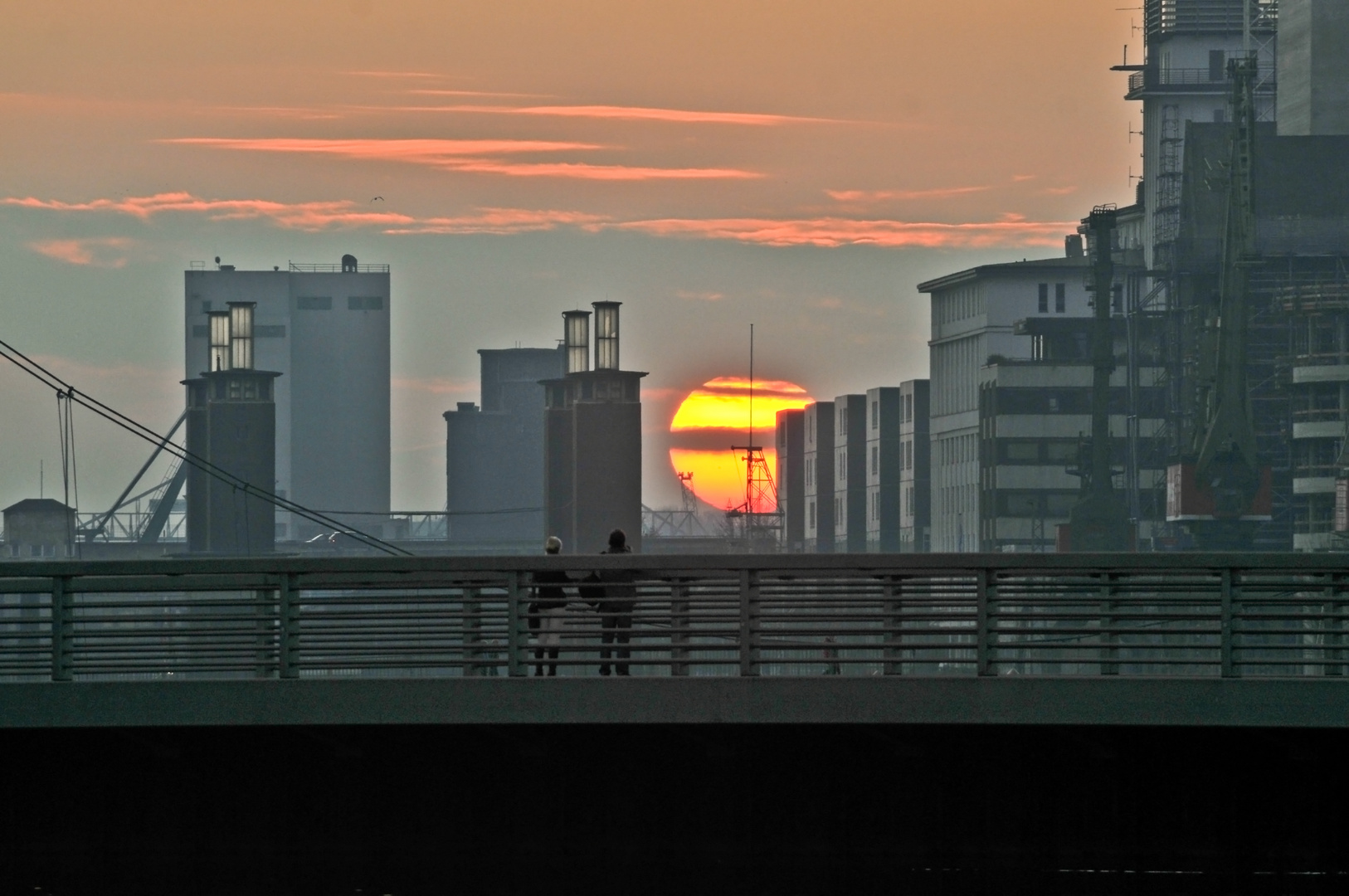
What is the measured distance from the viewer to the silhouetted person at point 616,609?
747 inches

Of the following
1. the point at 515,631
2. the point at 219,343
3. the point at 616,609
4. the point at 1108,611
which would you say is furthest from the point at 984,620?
the point at 219,343

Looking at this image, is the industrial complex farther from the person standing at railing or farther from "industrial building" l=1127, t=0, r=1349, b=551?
the person standing at railing

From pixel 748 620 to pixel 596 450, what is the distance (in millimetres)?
91811

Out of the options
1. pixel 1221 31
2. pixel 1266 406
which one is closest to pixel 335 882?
pixel 1266 406

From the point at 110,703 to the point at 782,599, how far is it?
5837mm

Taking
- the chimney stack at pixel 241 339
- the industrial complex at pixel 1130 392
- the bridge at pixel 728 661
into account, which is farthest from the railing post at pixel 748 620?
the chimney stack at pixel 241 339

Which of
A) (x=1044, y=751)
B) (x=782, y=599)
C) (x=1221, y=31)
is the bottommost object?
(x=1044, y=751)

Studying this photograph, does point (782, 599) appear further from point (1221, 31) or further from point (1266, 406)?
point (1221, 31)

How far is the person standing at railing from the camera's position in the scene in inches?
752

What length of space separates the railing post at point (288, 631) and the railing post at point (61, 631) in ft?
6.04

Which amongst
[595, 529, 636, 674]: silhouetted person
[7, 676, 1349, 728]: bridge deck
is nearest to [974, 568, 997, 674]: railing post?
[7, 676, 1349, 728]: bridge deck

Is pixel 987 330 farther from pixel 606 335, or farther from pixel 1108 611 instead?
pixel 1108 611

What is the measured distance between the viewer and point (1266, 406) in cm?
14262

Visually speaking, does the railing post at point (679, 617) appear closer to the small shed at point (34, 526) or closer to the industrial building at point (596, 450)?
Result: the industrial building at point (596, 450)
